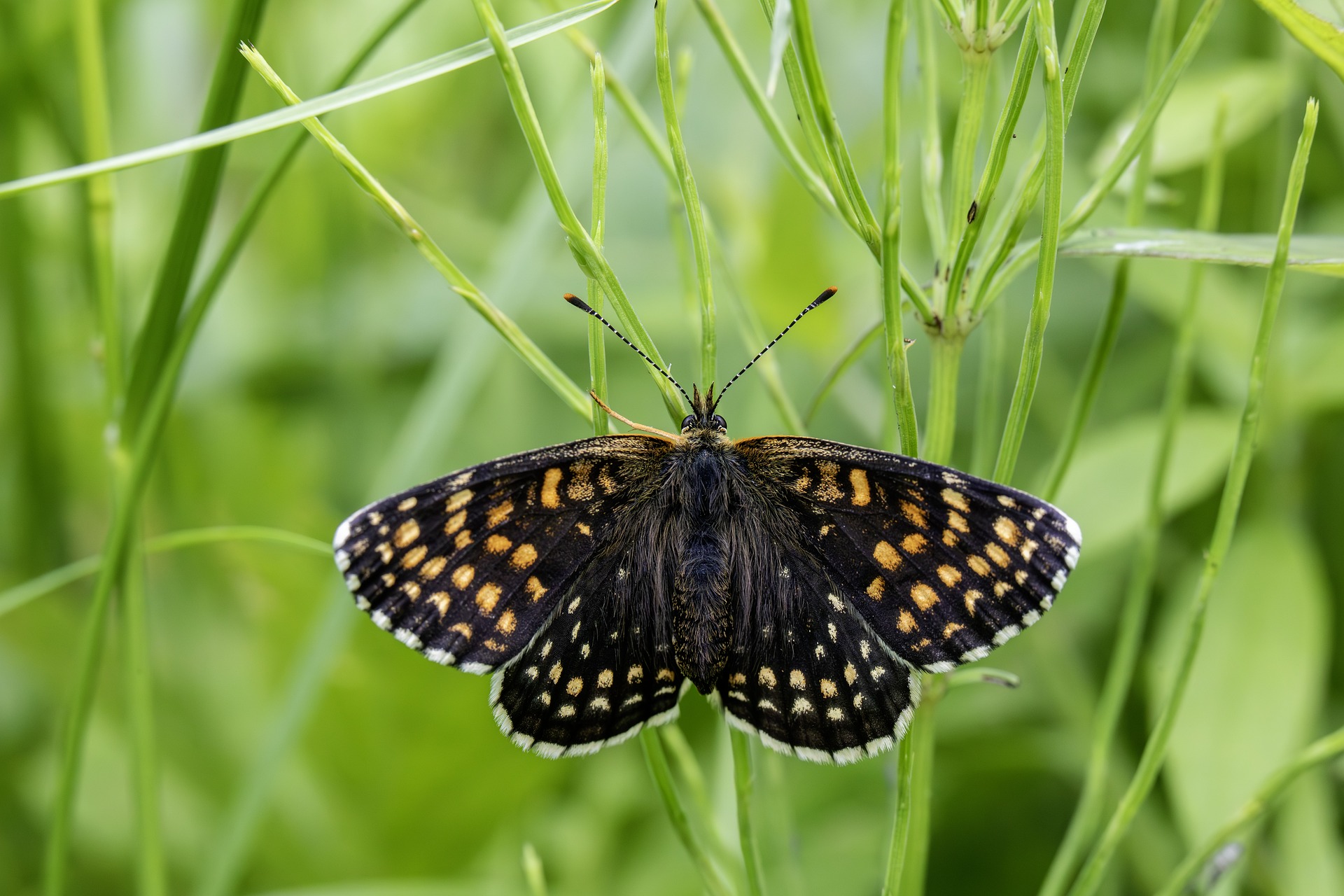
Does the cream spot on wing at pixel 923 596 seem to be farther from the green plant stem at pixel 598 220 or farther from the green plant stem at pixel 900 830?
the green plant stem at pixel 598 220

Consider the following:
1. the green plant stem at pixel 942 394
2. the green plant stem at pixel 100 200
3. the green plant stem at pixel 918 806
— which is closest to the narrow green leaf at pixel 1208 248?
the green plant stem at pixel 942 394

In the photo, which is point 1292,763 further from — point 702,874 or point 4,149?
point 4,149

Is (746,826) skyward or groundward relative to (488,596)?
groundward

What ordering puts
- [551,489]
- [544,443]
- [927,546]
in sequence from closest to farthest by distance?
1. [927,546]
2. [551,489]
3. [544,443]

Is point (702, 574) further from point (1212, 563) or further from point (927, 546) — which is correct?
point (1212, 563)

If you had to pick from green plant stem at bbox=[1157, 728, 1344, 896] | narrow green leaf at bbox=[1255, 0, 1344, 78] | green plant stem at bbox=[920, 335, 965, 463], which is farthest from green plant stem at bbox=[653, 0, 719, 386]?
green plant stem at bbox=[1157, 728, 1344, 896]

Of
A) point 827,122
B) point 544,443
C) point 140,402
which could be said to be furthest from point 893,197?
point 544,443

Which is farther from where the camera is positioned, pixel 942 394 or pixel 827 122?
pixel 942 394
